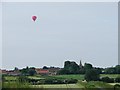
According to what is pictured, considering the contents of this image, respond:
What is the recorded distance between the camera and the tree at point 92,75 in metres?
4.07

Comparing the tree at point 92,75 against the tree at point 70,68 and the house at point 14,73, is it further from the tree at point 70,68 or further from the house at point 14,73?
the house at point 14,73

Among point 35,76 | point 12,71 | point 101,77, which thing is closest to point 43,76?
point 35,76

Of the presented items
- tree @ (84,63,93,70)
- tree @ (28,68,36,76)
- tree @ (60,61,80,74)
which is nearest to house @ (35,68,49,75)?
tree @ (28,68,36,76)

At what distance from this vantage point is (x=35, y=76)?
4141 millimetres

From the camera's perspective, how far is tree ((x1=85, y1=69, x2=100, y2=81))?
160 inches

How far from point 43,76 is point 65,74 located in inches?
10.4

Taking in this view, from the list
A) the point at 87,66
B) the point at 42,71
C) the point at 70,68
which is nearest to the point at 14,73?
the point at 42,71

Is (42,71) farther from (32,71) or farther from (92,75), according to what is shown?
(92,75)

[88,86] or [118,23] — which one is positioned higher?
[118,23]

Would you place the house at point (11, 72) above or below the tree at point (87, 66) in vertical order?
below

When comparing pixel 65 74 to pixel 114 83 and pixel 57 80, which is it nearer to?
pixel 57 80

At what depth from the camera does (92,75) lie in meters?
4.11

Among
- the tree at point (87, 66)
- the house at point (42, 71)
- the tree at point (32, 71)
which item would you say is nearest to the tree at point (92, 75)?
the tree at point (87, 66)

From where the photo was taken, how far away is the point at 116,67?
4105mm
